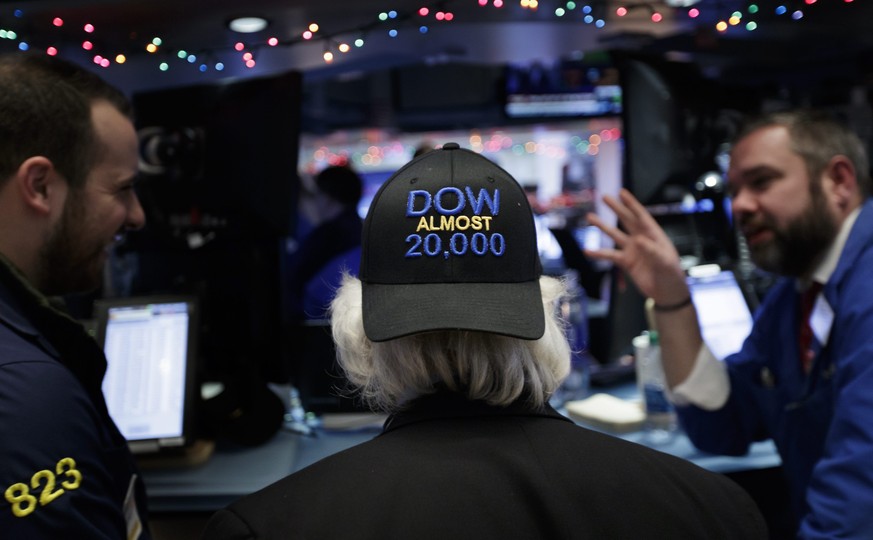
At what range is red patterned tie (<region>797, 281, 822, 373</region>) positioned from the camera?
71.6 inches

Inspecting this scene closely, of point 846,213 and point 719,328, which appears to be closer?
point 846,213

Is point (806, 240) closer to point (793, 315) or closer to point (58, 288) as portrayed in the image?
point (793, 315)

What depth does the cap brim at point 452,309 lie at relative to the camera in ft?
2.98

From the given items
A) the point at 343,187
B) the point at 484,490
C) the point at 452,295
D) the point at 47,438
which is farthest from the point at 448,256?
the point at 343,187

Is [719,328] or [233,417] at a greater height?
[719,328]

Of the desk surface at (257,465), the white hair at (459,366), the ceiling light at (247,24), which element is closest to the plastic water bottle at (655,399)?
the desk surface at (257,465)

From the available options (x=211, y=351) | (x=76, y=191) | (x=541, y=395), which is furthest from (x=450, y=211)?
(x=211, y=351)

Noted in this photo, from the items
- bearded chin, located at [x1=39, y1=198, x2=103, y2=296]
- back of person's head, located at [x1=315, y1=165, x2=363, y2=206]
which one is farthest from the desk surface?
back of person's head, located at [x1=315, y1=165, x2=363, y2=206]

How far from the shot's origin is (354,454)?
0.91 meters

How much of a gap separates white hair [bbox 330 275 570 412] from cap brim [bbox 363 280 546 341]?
0.04 m

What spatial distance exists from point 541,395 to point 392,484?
0.81 feet

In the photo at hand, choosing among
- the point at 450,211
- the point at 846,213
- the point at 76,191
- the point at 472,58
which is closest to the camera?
the point at 450,211

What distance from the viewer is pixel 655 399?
213 cm

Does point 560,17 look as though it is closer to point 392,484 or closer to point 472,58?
point 472,58
